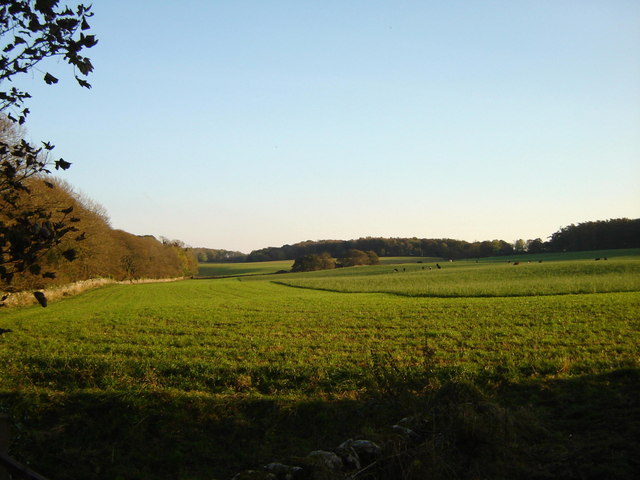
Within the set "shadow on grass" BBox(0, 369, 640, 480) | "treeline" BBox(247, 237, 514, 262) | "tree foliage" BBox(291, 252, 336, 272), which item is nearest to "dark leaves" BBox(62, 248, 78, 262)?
"shadow on grass" BBox(0, 369, 640, 480)

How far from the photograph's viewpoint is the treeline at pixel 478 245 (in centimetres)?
9769

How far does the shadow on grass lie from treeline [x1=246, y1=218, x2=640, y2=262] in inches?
4077

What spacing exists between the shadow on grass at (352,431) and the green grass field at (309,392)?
0.03m

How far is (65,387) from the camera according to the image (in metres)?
10.1

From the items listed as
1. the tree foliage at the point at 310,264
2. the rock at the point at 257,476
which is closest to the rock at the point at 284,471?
the rock at the point at 257,476

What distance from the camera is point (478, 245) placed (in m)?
126

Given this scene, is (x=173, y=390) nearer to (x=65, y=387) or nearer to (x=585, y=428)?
(x=65, y=387)

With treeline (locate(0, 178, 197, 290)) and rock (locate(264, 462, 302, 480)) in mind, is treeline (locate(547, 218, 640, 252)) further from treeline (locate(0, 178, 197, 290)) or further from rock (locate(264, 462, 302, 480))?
rock (locate(264, 462, 302, 480))

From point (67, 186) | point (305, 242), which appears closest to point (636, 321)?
point (67, 186)

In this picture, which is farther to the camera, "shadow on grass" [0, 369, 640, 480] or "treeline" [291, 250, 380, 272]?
"treeline" [291, 250, 380, 272]

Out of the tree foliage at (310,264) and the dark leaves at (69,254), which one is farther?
the tree foliage at (310,264)

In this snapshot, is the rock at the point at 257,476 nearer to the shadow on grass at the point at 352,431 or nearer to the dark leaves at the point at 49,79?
the shadow on grass at the point at 352,431

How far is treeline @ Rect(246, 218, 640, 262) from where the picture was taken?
97.7m

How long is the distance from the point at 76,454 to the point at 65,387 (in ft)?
12.0
